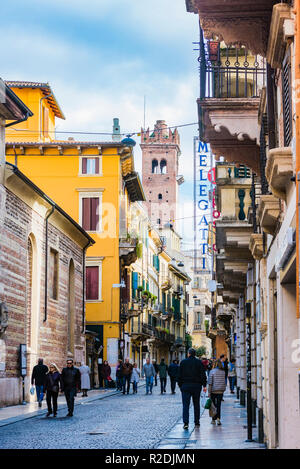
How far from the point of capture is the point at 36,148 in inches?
1821

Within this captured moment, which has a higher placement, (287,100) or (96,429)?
(287,100)

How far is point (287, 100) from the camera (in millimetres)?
9109

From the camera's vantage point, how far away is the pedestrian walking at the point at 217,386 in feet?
59.6

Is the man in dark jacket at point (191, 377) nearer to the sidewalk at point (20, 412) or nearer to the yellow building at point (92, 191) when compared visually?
the sidewalk at point (20, 412)

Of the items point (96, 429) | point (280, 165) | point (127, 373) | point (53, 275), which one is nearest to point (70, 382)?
point (96, 429)

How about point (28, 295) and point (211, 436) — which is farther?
point (28, 295)

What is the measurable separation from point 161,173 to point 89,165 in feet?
210

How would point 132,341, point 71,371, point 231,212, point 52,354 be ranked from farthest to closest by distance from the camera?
point 132,341 < point 52,354 < point 71,371 < point 231,212

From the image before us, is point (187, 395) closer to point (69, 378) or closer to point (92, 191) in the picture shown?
point (69, 378)

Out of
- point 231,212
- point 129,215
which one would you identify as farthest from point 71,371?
point 129,215

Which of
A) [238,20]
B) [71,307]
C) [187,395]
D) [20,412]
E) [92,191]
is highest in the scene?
[92,191]

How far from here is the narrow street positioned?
14.1 meters
